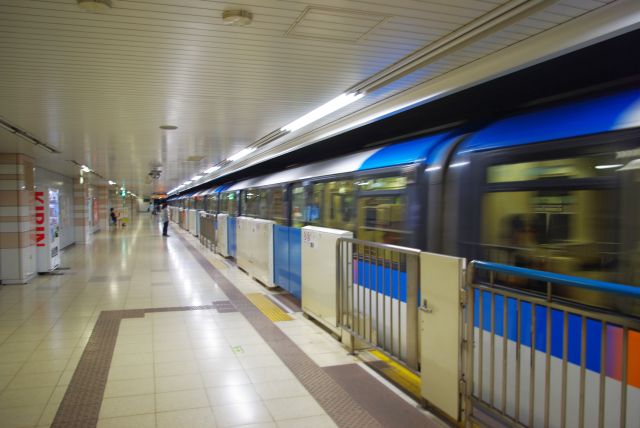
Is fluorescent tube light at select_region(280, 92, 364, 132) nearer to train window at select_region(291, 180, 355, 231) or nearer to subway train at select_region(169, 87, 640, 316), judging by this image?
subway train at select_region(169, 87, 640, 316)

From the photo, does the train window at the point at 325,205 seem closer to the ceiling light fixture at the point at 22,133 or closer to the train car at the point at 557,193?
the train car at the point at 557,193

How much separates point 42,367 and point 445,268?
4113 mm

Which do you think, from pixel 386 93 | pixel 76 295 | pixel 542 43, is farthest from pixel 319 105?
pixel 76 295

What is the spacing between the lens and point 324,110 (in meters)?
6.24

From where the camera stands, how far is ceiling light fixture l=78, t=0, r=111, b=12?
2889 mm

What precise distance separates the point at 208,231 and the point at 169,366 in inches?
442

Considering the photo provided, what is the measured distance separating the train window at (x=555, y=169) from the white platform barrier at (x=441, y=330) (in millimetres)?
817

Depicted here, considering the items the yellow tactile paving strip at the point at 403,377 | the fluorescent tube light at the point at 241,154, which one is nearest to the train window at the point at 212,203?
the fluorescent tube light at the point at 241,154

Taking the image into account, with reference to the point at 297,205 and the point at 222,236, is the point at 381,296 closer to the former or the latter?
the point at 297,205

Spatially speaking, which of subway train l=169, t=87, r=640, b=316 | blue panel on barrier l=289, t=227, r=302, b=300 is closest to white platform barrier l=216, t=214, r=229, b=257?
blue panel on barrier l=289, t=227, r=302, b=300

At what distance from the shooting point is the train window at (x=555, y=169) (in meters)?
2.66

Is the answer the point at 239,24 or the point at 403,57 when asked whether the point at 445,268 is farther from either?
the point at 239,24

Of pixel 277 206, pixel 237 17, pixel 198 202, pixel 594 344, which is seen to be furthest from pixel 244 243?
pixel 198 202

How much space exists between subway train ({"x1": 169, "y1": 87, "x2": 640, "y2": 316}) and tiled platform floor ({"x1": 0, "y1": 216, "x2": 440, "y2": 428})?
149 centimetres
